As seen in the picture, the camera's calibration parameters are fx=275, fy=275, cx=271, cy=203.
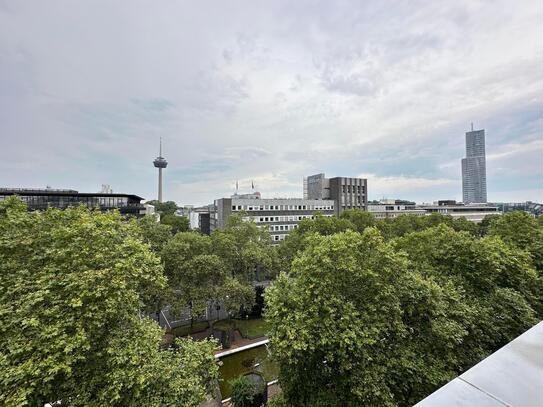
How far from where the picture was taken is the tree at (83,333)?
911 cm

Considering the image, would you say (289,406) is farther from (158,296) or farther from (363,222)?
(363,222)

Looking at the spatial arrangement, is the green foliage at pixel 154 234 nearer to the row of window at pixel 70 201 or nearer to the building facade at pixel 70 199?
the building facade at pixel 70 199

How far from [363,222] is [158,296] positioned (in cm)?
3467

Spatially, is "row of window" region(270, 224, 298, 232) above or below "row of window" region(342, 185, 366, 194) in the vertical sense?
below

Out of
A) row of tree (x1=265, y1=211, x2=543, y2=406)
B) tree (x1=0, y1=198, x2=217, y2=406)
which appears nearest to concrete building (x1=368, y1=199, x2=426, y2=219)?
row of tree (x1=265, y1=211, x2=543, y2=406)

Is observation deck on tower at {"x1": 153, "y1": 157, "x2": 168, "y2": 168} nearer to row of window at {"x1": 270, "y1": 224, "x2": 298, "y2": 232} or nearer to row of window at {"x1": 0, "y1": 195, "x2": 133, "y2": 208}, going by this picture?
row of window at {"x1": 0, "y1": 195, "x2": 133, "y2": 208}

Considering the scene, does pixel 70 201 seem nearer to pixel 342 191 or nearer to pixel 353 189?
pixel 342 191

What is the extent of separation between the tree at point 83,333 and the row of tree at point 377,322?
13.4 feet

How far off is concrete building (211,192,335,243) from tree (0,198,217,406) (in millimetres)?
42132

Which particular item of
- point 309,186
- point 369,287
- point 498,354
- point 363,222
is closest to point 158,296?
point 369,287

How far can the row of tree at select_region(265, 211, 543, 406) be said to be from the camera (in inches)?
440

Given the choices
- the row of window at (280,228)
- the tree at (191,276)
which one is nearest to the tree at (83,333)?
the tree at (191,276)

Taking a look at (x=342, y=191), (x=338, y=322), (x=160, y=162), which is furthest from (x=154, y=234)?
(x=160, y=162)

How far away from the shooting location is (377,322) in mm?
11812
